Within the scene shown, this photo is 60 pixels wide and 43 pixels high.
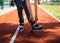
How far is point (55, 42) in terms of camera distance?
674cm

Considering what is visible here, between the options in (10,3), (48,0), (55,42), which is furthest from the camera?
(48,0)

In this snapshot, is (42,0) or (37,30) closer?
(37,30)

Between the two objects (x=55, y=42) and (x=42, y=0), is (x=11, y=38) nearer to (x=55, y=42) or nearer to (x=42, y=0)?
(x=55, y=42)

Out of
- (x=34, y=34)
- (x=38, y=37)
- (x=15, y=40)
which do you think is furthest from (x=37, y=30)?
(x=15, y=40)

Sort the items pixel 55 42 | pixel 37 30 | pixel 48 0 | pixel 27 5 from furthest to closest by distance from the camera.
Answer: pixel 48 0 < pixel 37 30 < pixel 27 5 < pixel 55 42

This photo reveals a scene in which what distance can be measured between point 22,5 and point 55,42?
6.86ft

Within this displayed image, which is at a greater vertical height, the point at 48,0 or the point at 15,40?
the point at 15,40

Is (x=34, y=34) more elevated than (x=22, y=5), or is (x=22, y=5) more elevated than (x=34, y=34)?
(x=22, y=5)

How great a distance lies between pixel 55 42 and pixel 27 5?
1.94 metres

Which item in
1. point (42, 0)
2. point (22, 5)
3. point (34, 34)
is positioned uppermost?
point (22, 5)

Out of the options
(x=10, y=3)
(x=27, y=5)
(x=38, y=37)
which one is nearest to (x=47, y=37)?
(x=38, y=37)

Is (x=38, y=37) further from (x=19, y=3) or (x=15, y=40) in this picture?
(x=19, y=3)

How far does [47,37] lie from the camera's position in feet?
24.8


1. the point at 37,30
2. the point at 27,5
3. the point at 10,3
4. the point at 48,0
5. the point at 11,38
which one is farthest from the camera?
the point at 48,0
